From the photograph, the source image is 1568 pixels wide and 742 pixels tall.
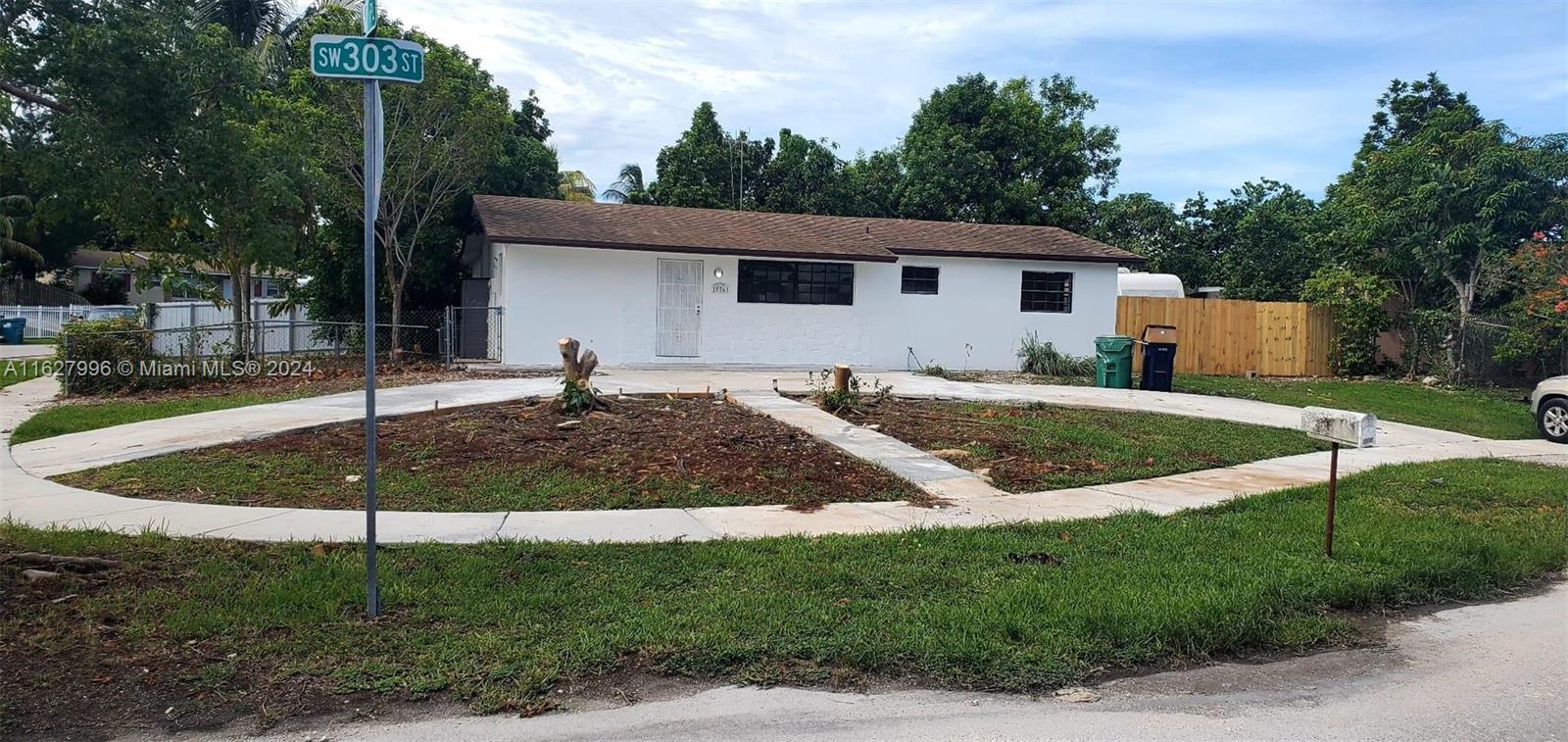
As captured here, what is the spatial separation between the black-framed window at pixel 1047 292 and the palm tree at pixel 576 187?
17.5 m

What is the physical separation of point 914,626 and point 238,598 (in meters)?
3.70

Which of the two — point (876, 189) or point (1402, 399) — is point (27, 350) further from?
point (1402, 399)

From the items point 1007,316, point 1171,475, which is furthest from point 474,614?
point 1007,316

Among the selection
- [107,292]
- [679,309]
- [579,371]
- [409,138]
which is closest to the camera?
[579,371]

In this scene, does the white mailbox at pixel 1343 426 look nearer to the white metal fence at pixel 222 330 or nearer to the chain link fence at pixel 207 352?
the chain link fence at pixel 207 352

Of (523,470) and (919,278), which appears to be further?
(919,278)

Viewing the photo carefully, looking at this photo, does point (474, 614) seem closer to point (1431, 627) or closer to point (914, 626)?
point (914, 626)

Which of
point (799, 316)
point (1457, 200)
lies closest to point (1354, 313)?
point (1457, 200)

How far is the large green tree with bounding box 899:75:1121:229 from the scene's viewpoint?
107 ft

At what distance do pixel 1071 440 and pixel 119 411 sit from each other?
1248 centimetres

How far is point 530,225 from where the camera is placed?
2011cm

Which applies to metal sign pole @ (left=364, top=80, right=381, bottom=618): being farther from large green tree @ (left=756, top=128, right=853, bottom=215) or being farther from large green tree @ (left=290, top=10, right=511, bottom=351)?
large green tree @ (left=756, top=128, right=853, bottom=215)

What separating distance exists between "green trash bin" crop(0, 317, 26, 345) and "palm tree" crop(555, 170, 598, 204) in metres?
18.7

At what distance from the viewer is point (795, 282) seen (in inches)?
866
